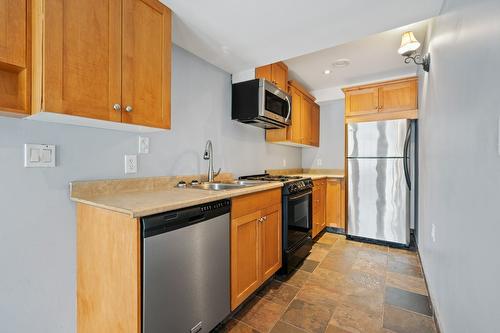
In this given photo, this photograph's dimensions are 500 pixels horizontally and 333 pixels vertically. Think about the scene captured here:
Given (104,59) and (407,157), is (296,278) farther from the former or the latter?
(104,59)

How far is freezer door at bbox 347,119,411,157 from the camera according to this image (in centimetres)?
308

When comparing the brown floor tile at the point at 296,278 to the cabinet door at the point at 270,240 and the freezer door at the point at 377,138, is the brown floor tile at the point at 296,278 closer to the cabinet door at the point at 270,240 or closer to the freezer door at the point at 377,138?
the cabinet door at the point at 270,240

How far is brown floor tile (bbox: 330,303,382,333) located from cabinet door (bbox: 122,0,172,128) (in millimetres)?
1849

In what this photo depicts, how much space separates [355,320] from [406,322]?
1.19 ft

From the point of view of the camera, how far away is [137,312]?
105 centimetres

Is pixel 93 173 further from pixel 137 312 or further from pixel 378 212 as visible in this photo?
pixel 378 212

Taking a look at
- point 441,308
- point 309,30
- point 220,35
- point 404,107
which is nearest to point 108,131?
point 220,35

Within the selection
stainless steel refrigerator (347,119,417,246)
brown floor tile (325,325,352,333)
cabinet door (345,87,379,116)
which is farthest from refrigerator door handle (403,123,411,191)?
brown floor tile (325,325,352,333)

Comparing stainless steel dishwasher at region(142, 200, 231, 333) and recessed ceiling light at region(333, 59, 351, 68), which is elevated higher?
recessed ceiling light at region(333, 59, 351, 68)

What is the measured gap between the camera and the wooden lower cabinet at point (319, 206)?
10.9ft

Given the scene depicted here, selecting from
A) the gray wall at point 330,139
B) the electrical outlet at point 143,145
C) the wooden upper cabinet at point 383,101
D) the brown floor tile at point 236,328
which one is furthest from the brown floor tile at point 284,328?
the gray wall at point 330,139

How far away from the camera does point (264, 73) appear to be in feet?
8.63

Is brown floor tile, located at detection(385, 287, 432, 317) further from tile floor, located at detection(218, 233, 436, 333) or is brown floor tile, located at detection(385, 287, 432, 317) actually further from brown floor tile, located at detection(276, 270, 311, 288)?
brown floor tile, located at detection(276, 270, 311, 288)

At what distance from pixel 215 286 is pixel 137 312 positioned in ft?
1.70
